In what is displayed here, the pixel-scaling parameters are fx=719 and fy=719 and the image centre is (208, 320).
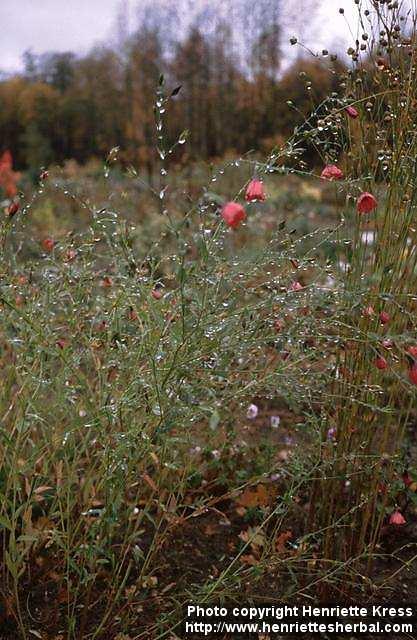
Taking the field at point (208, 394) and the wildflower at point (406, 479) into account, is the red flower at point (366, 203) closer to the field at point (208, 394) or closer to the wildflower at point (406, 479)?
the field at point (208, 394)

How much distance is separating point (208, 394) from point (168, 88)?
35.9 feet

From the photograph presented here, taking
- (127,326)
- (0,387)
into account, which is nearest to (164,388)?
(127,326)

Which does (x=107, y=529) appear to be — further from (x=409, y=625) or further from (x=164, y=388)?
(x=409, y=625)

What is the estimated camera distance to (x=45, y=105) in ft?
45.5

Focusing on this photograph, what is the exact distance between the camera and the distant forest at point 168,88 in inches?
471

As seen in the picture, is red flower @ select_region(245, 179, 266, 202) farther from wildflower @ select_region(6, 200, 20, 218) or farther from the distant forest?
the distant forest

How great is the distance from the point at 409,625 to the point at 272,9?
11.3m

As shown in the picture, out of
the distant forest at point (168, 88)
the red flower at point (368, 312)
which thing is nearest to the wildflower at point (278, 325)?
the red flower at point (368, 312)

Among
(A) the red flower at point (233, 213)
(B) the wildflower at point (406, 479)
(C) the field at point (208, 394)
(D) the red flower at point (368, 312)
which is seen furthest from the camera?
(B) the wildflower at point (406, 479)

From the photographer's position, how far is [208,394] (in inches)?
71.5

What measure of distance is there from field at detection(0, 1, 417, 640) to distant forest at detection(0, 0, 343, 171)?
30.4 ft

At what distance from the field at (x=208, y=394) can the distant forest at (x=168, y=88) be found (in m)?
9.27

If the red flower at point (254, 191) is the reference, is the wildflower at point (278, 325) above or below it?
below

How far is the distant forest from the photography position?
12.0m
